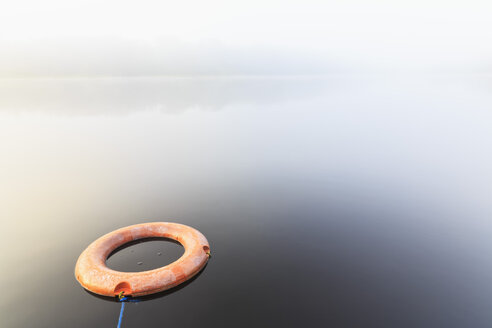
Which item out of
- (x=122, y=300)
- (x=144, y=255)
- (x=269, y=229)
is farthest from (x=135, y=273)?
(x=269, y=229)

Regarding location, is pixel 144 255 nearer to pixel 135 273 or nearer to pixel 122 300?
pixel 135 273

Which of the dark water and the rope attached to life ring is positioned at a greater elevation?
the dark water

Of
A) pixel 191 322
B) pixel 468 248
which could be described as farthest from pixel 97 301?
pixel 468 248

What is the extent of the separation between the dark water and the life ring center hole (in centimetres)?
6

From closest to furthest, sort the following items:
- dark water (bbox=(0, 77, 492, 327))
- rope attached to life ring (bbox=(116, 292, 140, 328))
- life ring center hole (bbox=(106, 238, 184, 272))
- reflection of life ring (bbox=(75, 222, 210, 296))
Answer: rope attached to life ring (bbox=(116, 292, 140, 328)), reflection of life ring (bbox=(75, 222, 210, 296)), dark water (bbox=(0, 77, 492, 327)), life ring center hole (bbox=(106, 238, 184, 272))

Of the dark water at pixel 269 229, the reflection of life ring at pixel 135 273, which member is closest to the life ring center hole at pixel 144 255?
the dark water at pixel 269 229

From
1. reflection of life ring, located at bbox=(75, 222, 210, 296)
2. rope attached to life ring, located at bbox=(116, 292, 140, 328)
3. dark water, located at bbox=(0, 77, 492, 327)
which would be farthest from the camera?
dark water, located at bbox=(0, 77, 492, 327)

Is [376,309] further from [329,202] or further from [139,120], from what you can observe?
[139,120]

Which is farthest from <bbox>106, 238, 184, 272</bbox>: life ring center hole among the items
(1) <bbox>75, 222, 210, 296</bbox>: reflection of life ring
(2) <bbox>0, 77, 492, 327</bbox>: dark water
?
(1) <bbox>75, 222, 210, 296</bbox>: reflection of life ring

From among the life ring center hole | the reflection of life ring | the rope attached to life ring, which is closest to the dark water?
the life ring center hole

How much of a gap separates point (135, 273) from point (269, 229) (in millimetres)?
6382

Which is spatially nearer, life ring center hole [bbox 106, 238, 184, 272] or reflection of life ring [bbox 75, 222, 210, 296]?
reflection of life ring [bbox 75, 222, 210, 296]

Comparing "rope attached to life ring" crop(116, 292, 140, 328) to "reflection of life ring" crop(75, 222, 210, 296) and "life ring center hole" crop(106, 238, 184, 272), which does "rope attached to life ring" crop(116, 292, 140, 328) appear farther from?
"life ring center hole" crop(106, 238, 184, 272)

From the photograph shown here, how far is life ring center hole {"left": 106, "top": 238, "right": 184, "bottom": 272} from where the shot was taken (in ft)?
37.7
